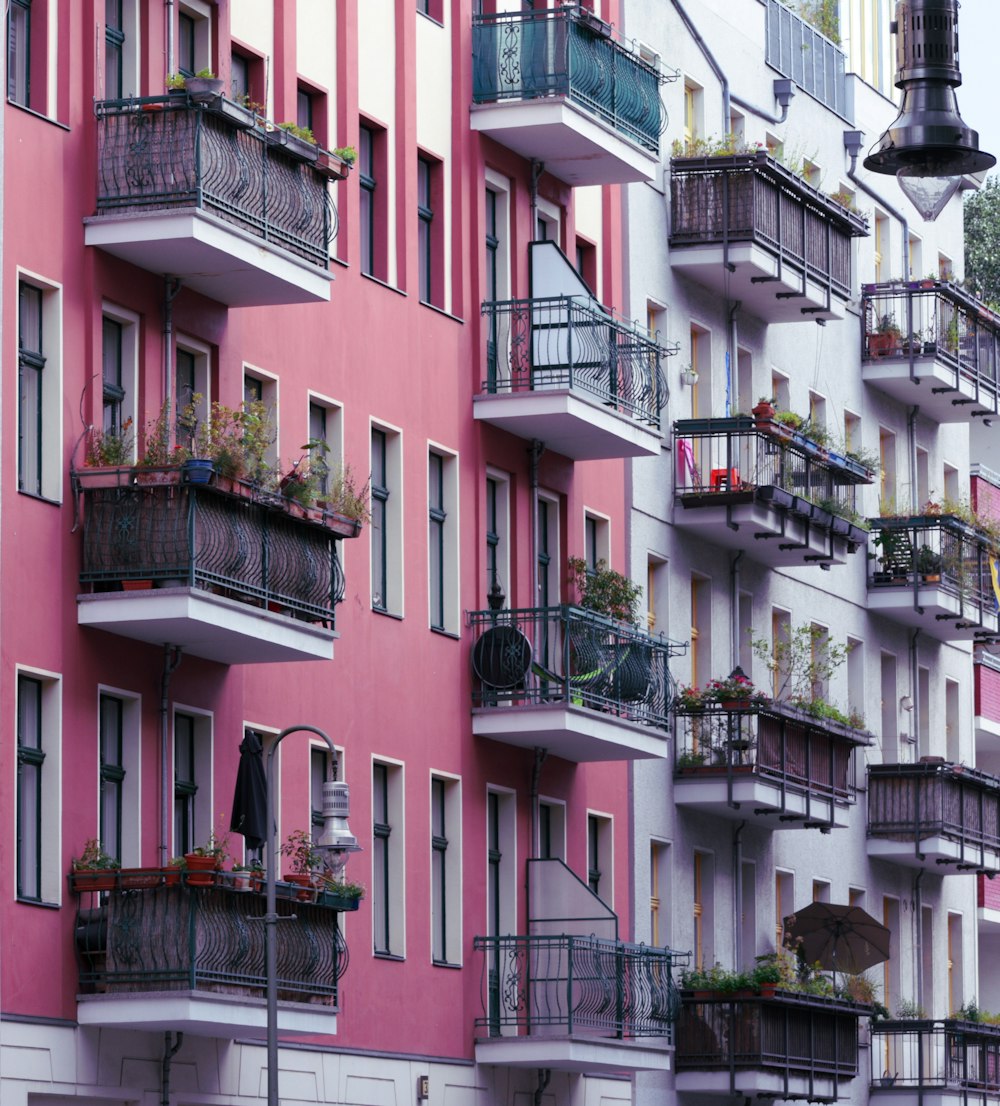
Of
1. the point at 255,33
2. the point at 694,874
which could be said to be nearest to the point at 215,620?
the point at 255,33

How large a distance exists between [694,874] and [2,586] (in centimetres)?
1685

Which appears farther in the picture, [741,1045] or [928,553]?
[928,553]

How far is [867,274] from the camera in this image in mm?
48875

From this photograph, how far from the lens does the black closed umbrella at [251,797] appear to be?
26.8 m

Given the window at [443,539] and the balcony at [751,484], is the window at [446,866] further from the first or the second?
the balcony at [751,484]

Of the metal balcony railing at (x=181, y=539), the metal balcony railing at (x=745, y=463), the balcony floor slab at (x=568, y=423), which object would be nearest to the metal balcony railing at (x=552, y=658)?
the balcony floor slab at (x=568, y=423)

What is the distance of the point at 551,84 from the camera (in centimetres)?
3503

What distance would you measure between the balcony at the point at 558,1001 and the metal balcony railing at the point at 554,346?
612 cm

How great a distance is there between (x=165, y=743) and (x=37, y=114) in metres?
5.54

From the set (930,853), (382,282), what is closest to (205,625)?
(382,282)

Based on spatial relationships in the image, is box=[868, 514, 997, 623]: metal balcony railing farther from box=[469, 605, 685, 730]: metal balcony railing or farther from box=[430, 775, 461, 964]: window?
box=[430, 775, 461, 964]: window

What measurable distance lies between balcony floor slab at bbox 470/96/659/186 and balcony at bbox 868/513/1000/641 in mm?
10821

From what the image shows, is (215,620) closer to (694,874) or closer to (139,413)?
(139,413)

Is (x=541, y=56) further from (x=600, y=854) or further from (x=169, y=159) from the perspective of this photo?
(x=600, y=854)
